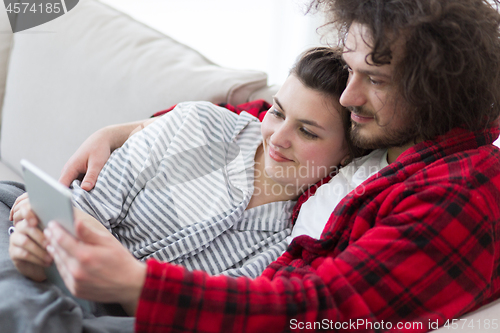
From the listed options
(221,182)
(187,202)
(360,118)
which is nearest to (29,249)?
(187,202)

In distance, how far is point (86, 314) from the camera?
0.84 metres

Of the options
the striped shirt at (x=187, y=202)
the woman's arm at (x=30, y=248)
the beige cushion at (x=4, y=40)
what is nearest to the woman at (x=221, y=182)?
the striped shirt at (x=187, y=202)

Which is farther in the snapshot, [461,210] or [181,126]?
[181,126]

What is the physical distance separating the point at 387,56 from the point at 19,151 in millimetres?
1424

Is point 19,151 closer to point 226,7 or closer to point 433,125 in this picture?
point 226,7

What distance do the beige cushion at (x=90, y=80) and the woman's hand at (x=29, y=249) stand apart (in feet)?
2.48

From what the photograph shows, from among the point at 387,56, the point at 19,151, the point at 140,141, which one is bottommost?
the point at 19,151

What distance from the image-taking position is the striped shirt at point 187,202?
1.08 m

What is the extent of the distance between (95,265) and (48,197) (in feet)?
0.40

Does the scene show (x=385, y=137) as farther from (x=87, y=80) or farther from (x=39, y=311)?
(x=87, y=80)

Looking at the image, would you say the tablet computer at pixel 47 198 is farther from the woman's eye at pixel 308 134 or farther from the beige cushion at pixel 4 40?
the beige cushion at pixel 4 40

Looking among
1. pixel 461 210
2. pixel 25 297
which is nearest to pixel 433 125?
pixel 461 210

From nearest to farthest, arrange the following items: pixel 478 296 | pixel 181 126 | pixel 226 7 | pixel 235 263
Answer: pixel 478 296 → pixel 235 263 → pixel 181 126 → pixel 226 7

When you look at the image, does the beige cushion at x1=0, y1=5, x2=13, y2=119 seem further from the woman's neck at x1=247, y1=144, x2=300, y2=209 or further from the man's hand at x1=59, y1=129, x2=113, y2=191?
the woman's neck at x1=247, y1=144, x2=300, y2=209
